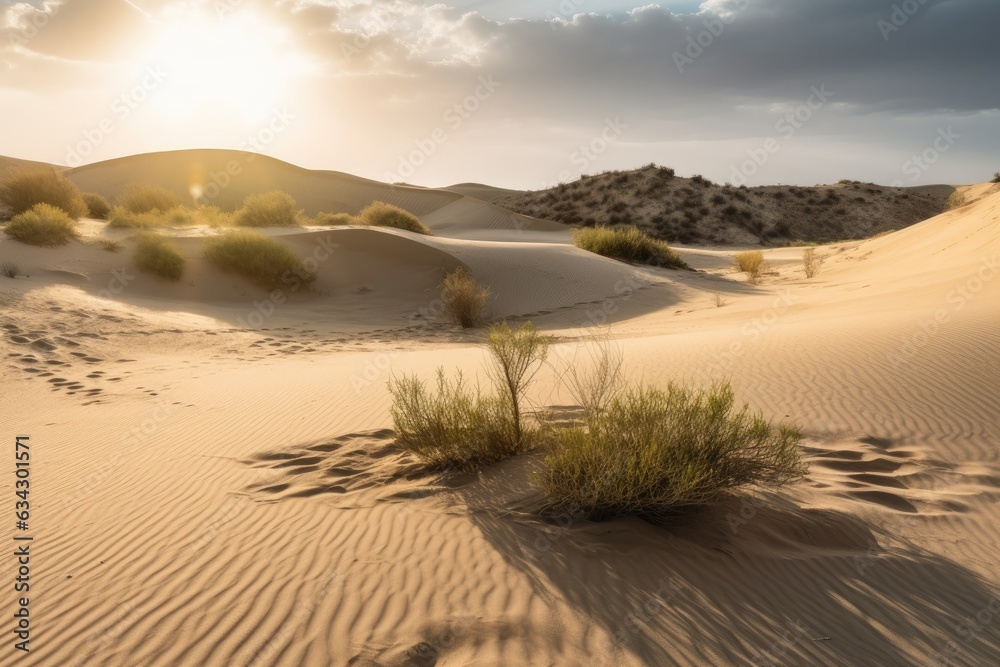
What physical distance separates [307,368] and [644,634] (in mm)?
7290

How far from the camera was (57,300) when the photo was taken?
11.3m

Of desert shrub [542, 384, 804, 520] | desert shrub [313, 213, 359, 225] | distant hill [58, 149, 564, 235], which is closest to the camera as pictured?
desert shrub [542, 384, 804, 520]

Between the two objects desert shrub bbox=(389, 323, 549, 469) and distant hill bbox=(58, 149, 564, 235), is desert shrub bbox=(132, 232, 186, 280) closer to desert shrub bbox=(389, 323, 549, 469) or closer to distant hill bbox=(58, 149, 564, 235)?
desert shrub bbox=(389, 323, 549, 469)

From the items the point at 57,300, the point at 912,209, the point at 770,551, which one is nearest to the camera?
the point at 770,551

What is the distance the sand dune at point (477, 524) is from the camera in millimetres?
3203

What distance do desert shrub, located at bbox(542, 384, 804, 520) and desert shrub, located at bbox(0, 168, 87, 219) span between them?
750 inches

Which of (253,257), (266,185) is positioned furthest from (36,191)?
(266,185)

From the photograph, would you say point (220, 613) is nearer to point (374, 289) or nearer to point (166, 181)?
point (374, 289)

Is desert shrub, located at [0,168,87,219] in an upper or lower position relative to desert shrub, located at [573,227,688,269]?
upper

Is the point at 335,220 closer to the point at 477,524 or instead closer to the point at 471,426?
the point at 471,426

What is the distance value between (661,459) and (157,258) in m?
14.8

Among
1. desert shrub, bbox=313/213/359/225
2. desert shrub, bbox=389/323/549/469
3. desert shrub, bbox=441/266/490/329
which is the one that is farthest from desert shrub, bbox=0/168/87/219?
desert shrub, bbox=389/323/549/469

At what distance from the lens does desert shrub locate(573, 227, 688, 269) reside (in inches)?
879

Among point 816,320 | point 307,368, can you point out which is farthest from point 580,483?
point 816,320
